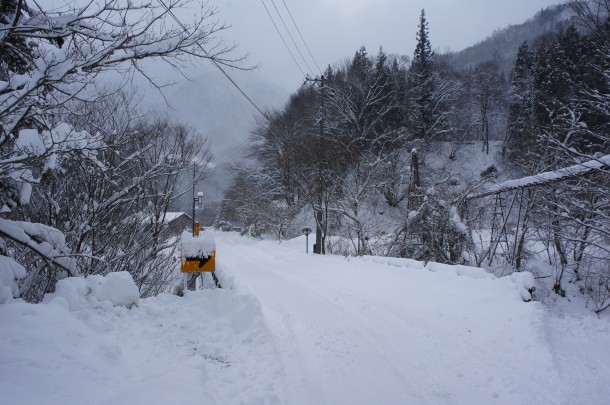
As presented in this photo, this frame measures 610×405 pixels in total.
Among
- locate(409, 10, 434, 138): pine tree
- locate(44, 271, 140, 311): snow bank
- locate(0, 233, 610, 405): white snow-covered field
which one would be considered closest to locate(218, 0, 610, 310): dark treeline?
locate(409, 10, 434, 138): pine tree

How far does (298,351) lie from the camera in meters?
4.49

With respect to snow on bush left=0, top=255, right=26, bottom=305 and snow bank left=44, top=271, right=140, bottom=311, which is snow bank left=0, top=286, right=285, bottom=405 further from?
snow on bush left=0, top=255, right=26, bottom=305

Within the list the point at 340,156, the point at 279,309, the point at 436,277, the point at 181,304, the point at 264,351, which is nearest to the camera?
the point at 264,351

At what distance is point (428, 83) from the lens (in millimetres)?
38844

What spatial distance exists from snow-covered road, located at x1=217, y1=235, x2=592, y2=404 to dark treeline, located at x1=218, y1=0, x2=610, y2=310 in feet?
9.60

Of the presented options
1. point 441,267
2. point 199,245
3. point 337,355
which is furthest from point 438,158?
point 337,355

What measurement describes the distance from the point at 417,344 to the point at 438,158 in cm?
3740

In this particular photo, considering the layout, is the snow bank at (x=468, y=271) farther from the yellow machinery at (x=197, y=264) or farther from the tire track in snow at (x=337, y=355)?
the yellow machinery at (x=197, y=264)

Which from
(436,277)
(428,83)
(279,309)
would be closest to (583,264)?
(436,277)

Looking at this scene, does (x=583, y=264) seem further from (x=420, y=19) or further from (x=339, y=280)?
(x=420, y=19)

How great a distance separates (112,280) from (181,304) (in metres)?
1.08

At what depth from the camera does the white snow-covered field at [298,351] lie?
256 centimetres

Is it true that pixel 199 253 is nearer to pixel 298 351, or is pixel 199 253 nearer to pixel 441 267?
pixel 298 351

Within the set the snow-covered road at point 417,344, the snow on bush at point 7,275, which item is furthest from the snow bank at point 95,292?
the snow-covered road at point 417,344
